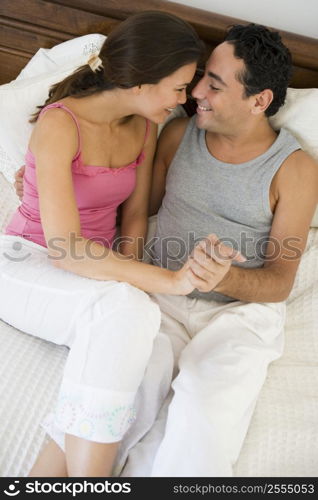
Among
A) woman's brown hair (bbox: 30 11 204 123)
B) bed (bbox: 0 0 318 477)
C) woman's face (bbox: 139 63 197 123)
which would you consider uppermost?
woman's brown hair (bbox: 30 11 204 123)

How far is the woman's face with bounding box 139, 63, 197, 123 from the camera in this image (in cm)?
132

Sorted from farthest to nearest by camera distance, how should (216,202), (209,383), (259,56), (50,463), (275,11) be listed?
(275,11) < (216,202) < (259,56) < (209,383) < (50,463)

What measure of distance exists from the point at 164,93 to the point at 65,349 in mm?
661

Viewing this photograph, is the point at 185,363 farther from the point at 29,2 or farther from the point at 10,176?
the point at 29,2

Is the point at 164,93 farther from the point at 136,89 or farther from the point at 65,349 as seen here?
the point at 65,349

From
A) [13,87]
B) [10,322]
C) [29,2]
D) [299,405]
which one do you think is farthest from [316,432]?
[29,2]

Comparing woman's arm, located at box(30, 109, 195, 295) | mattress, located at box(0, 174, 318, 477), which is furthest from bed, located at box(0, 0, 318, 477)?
woman's arm, located at box(30, 109, 195, 295)

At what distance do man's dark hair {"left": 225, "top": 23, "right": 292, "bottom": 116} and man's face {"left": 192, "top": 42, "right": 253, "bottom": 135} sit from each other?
16 mm

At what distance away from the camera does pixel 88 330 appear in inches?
46.2

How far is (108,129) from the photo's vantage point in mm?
1441

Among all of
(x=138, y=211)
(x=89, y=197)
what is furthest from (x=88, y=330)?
(x=138, y=211)

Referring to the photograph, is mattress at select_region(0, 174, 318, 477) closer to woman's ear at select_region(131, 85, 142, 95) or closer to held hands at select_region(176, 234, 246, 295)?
held hands at select_region(176, 234, 246, 295)

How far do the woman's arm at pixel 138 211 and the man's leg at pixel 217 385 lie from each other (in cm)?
26

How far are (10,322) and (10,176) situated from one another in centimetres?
50
